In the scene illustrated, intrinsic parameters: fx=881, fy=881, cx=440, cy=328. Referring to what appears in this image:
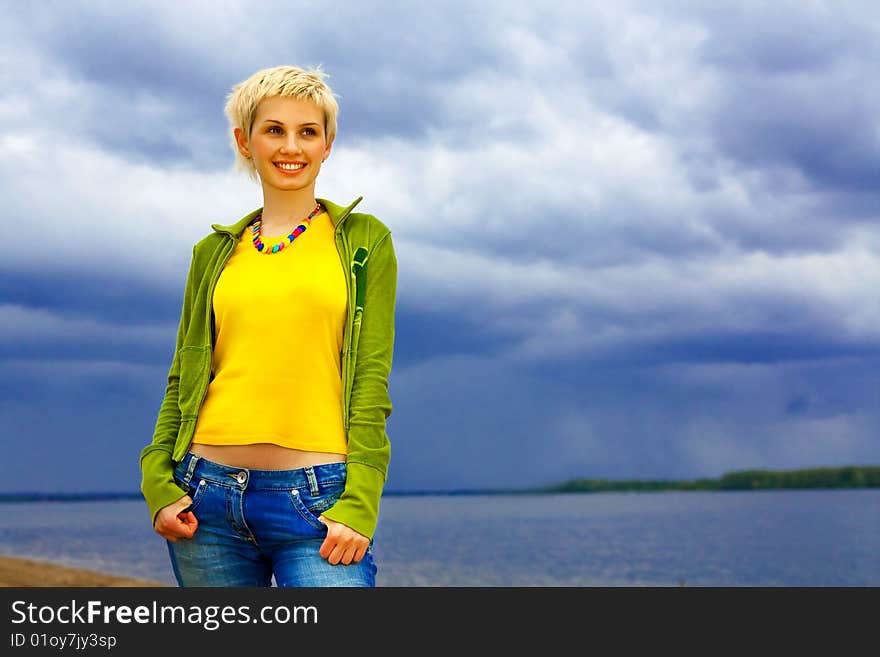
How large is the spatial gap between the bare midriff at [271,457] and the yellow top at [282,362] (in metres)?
0.02

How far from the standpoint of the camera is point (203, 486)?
276 centimetres

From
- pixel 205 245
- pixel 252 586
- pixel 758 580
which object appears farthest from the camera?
pixel 758 580

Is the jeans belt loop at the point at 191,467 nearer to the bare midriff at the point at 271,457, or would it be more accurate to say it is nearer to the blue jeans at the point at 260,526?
the blue jeans at the point at 260,526

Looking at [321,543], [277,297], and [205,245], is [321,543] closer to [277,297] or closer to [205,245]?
[277,297]

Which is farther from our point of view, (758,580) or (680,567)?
(680,567)

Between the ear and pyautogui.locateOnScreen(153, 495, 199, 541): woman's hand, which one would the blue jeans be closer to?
pyautogui.locateOnScreen(153, 495, 199, 541): woman's hand

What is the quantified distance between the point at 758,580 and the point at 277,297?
131 ft

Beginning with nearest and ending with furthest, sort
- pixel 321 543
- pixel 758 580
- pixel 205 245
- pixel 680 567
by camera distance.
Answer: pixel 321 543 → pixel 205 245 → pixel 758 580 → pixel 680 567

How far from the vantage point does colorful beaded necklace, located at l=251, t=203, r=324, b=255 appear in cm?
296

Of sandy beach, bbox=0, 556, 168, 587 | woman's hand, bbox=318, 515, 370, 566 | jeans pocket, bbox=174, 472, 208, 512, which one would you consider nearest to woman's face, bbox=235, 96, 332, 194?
jeans pocket, bbox=174, 472, 208, 512

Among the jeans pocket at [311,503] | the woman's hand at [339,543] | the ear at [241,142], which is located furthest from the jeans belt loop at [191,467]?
the ear at [241,142]

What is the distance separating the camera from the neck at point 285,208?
301cm
